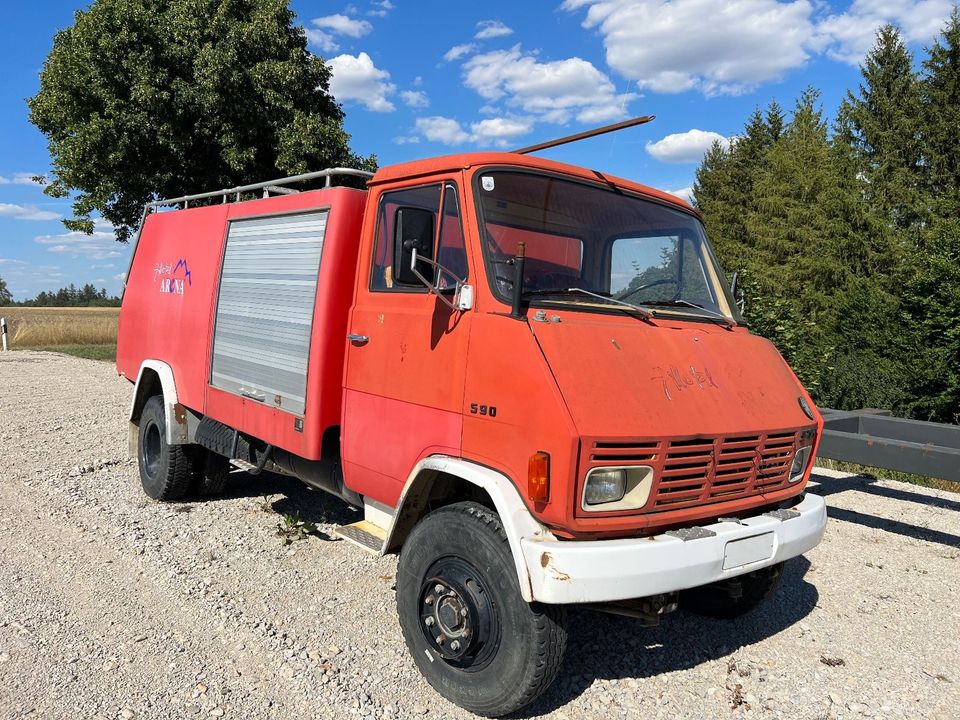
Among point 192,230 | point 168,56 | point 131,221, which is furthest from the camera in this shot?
point 131,221

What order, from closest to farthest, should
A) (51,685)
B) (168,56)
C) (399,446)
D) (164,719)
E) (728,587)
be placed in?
(164,719) → (51,685) → (399,446) → (728,587) → (168,56)

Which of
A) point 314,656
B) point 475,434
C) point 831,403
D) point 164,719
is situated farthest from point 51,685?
point 831,403

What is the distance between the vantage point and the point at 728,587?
3857 millimetres

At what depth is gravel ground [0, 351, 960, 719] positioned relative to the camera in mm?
3303

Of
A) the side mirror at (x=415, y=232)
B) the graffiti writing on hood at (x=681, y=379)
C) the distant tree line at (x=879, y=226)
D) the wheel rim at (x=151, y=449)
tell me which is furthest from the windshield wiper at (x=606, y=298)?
the distant tree line at (x=879, y=226)

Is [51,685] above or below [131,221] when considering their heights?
below

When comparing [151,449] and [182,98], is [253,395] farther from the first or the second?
[182,98]

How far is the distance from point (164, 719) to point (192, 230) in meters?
4.02

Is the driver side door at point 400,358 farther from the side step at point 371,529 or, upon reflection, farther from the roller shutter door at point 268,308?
the roller shutter door at point 268,308

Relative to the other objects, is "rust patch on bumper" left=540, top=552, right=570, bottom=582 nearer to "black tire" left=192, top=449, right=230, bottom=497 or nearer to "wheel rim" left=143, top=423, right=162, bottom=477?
"black tire" left=192, top=449, right=230, bottom=497

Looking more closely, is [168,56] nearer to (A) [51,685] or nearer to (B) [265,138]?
(B) [265,138]

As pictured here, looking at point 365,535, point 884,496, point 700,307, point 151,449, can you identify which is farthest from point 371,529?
point 884,496

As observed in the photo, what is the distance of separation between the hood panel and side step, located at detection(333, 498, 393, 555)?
4.71 ft

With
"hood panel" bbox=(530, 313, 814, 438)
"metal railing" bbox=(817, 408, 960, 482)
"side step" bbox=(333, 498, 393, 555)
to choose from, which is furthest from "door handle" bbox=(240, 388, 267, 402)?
"metal railing" bbox=(817, 408, 960, 482)
